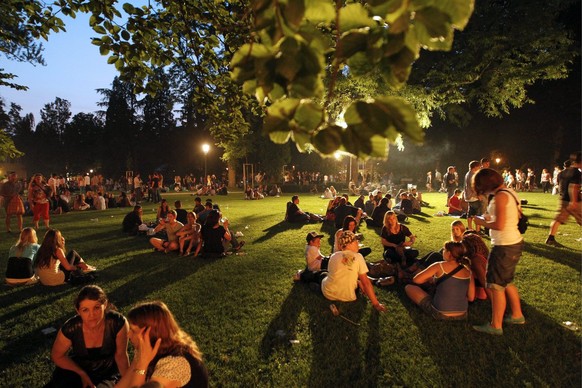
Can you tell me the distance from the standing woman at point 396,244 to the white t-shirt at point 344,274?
2.23 m

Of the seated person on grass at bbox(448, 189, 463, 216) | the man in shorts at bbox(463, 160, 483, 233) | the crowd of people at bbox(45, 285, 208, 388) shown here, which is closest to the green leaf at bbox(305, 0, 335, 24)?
the crowd of people at bbox(45, 285, 208, 388)

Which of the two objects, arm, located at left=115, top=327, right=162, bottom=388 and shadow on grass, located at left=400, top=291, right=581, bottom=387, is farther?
shadow on grass, located at left=400, top=291, right=581, bottom=387

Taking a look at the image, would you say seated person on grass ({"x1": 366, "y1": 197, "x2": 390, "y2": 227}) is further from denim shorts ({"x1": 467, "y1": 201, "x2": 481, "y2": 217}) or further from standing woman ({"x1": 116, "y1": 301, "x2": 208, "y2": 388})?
standing woman ({"x1": 116, "y1": 301, "x2": 208, "y2": 388})

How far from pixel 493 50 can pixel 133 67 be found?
61.3ft

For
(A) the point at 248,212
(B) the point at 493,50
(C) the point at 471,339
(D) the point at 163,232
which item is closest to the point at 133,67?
(C) the point at 471,339

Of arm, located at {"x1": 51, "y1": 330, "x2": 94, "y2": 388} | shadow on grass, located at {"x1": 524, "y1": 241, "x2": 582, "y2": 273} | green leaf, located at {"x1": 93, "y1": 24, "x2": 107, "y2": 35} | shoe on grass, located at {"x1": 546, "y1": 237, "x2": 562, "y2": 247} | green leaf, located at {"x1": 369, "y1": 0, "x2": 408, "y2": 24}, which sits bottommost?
shadow on grass, located at {"x1": 524, "y1": 241, "x2": 582, "y2": 273}

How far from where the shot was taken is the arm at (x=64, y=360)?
359cm

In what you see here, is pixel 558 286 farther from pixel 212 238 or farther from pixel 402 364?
pixel 212 238

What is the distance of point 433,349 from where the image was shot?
481 centimetres

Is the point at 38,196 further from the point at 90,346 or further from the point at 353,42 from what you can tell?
the point at 353,42

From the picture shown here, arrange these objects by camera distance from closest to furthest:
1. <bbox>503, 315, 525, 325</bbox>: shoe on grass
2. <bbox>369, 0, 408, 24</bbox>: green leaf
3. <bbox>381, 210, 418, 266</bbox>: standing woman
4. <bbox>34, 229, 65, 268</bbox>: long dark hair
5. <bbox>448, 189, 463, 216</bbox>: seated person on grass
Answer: <bbox>369, 0, 408, 24</bbox>: green leaf < <bbox>503, 315, 525, 325</bbox>: shoe on grass < <bbox>34, 229, 65, 268</bbox>: long dark hair < <bbox>381, 210, 418, 266</bbox>: standing woman < <bbox>448, 189, 463, 216</bbox>: seated person on grass

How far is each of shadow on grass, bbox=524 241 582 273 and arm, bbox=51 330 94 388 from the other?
960 centimetres

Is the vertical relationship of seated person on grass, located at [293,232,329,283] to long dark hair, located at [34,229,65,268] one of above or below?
below

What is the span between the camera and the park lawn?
4.28 m
